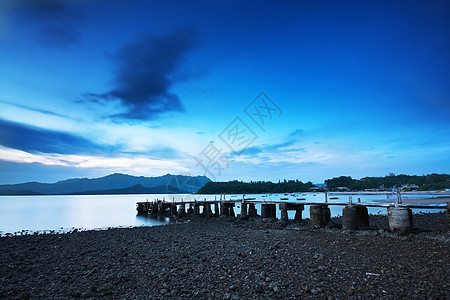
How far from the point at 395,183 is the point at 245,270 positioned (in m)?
126

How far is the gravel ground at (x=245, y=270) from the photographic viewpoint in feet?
21.2

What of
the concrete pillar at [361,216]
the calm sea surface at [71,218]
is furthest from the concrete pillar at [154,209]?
the concrete pillar at [361,216]

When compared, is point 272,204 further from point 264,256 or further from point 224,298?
point 224,298

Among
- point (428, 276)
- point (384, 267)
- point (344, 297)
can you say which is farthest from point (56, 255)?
point (428, 276)

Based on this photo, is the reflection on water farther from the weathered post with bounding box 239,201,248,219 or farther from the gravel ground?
the gravel ground

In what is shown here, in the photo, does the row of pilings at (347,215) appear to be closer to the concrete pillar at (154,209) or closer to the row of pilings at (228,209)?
the row of pilings at (228,209)

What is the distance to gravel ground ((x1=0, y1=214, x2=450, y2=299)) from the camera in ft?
21.2

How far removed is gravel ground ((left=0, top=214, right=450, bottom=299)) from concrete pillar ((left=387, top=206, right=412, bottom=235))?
1.40ft

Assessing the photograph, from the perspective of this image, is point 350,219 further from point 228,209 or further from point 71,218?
point 71,218

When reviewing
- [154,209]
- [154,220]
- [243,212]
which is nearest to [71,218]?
[154,209]

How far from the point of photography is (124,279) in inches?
307

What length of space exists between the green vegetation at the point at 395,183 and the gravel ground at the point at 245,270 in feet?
333

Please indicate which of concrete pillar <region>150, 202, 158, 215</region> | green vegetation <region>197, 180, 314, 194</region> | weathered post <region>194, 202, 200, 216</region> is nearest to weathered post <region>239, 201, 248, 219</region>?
weathered post <region>194, 202, 200, 216</region>

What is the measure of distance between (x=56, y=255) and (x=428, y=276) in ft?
45.2
